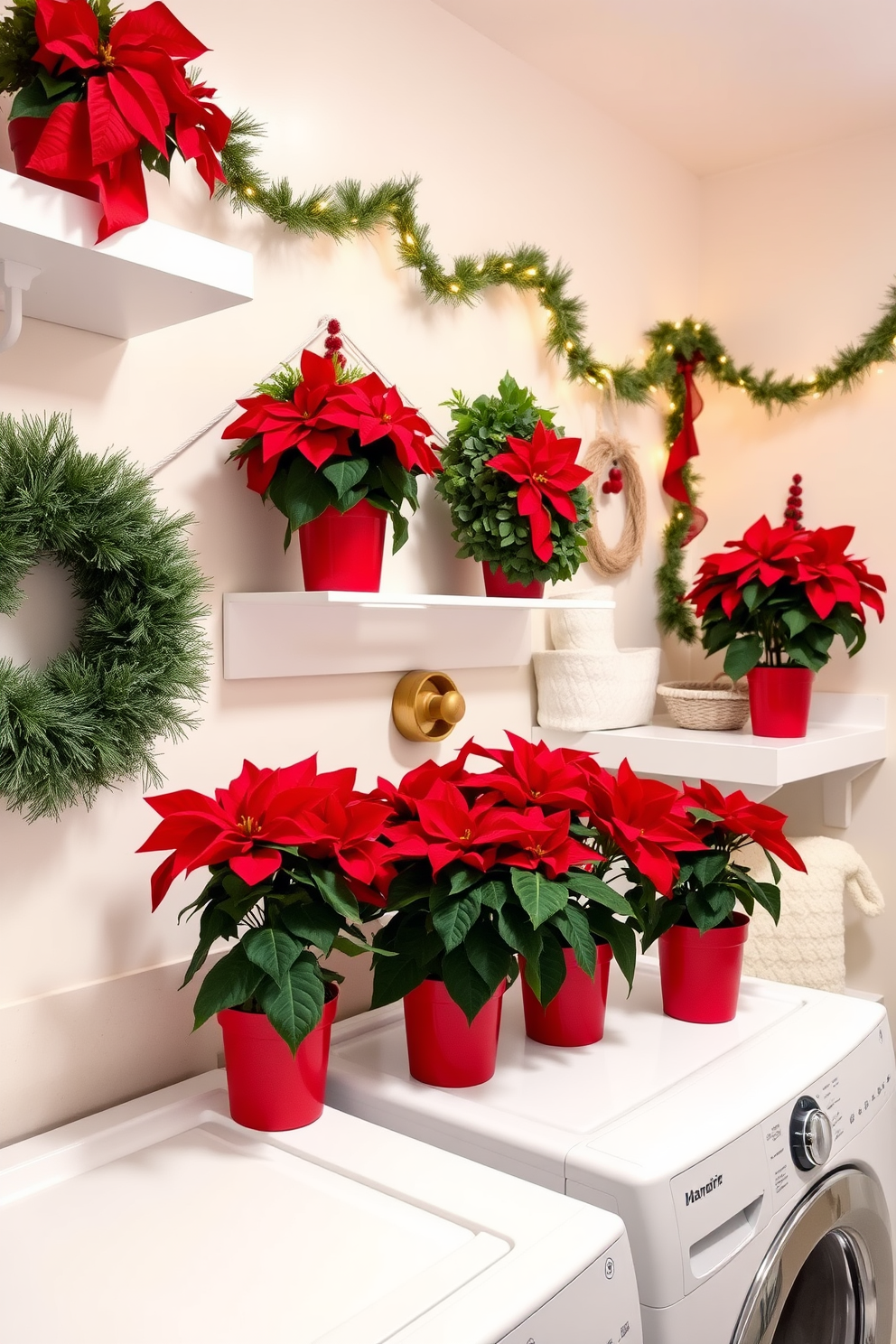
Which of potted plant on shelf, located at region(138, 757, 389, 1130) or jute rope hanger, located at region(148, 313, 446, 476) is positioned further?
jute rope hanger, located at region(148, 313, 446, 476)

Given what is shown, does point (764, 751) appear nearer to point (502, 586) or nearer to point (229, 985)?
point (502, 586)

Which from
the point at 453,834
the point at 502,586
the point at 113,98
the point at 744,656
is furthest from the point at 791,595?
the point at 113,98

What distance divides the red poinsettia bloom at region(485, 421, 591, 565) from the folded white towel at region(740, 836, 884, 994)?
763 millimetres

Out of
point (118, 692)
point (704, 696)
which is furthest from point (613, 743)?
point (118, 692)

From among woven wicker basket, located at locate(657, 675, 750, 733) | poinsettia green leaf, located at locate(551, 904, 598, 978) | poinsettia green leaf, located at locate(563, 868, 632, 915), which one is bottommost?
poinsettia green leaf, located at locate(551, 904, 598, 978)

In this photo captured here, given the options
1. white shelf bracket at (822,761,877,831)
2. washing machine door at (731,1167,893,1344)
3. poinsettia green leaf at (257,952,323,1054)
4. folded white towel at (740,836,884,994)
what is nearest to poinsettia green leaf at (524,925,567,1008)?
poinsettia green leaf at (257,952,323,1054)

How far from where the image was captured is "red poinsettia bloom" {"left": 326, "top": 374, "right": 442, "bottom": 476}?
124 centimetres

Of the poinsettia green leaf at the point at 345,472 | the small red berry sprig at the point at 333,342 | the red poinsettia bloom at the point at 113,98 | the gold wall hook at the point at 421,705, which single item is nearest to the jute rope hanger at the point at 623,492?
the gold wall hook at the point at 421,705

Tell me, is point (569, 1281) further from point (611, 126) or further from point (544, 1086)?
point (611, 126)

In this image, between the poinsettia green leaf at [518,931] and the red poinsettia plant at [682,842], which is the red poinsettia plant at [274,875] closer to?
the poinsettia green leaf at [518,931]

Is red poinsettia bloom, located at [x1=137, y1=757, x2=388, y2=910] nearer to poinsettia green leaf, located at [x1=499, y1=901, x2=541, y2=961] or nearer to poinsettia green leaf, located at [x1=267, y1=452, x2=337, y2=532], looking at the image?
poinsettia green leaf, located at [x1=499, y1=901, x2=541, y2=961]

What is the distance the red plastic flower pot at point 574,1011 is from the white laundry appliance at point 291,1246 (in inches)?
11.0

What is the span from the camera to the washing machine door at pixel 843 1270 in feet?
3.92

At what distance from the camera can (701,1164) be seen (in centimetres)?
103
